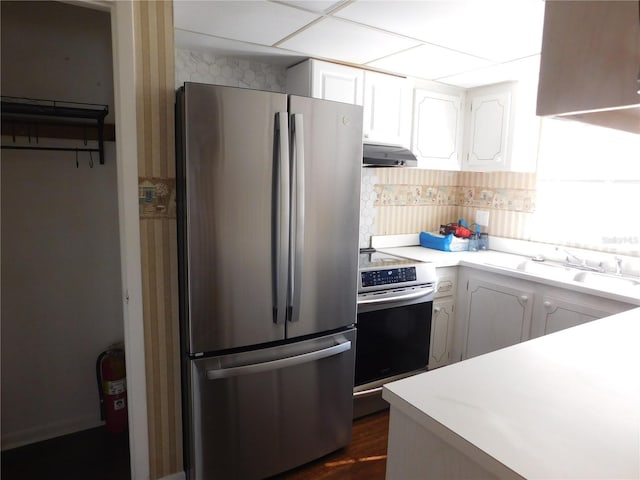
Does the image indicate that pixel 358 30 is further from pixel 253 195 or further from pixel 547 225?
pixel 547 225

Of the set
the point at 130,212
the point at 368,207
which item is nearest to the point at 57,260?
the point at 130,212

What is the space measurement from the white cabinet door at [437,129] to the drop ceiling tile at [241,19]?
1180 millimetres

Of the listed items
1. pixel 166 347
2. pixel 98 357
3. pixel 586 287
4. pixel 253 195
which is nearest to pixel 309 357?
pixel 166 347

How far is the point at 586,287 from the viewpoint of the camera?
215 cm

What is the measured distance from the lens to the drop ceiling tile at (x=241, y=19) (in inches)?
68.2

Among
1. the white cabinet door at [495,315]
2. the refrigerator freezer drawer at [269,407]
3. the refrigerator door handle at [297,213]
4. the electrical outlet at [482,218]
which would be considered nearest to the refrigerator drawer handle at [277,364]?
the refrigerator freezer drawer at [269,407]

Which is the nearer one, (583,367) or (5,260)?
(583,367)

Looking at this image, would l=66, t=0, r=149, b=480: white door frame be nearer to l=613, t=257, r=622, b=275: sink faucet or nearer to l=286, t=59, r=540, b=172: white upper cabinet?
l=286, t=59, r=540, b=172: white upper cabinet

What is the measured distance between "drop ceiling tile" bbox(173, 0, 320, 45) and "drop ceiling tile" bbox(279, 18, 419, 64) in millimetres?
90

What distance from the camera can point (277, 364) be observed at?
1794mm

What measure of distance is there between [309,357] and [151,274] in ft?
2.53

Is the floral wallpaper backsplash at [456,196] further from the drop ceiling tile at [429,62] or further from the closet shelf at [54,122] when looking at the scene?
the closet shelf at [54,122]

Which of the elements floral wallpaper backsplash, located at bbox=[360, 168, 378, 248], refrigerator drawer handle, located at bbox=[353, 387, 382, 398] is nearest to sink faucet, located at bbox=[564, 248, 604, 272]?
floral wallpaper backsplash, located at bbox=[360, 168, 378, 248]

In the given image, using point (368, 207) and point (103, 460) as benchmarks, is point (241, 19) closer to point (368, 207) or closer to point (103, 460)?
point (368, 207)
